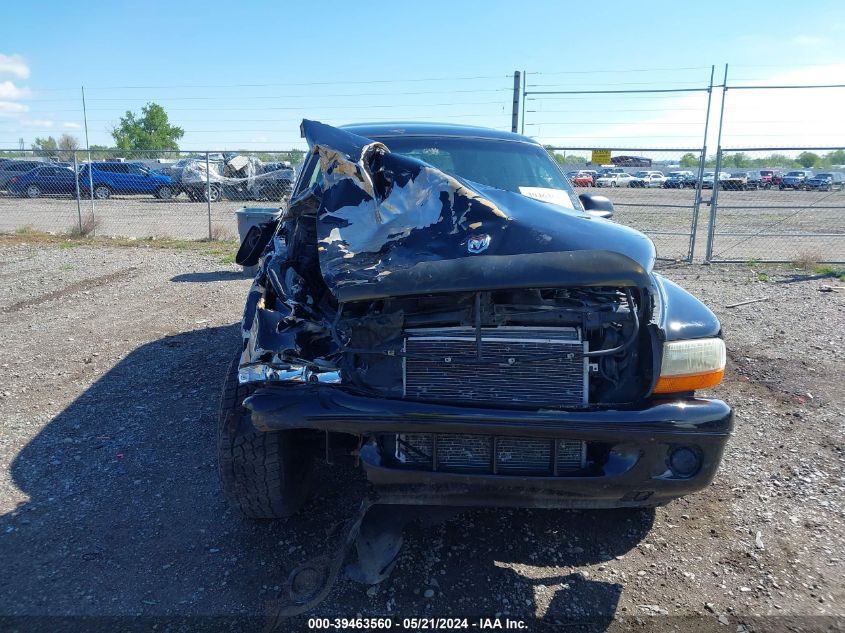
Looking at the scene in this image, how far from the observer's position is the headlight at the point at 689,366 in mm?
2496

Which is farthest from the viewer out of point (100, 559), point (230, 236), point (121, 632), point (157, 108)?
point (157, 108)

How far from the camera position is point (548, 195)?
13.4ft

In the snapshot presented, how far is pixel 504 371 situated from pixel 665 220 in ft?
58.7

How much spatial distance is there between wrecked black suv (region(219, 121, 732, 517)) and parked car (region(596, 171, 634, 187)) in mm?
17049

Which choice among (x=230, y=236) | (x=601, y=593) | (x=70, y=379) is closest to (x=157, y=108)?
(x=230, y=236)

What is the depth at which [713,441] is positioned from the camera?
2.42 metres

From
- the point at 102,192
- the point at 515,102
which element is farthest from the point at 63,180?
the point at 515,102

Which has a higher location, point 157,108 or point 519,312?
point 157,108

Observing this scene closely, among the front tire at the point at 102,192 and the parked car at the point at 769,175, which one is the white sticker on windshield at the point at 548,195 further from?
the front tire at the point at 102,192

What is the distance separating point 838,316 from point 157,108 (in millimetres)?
60011

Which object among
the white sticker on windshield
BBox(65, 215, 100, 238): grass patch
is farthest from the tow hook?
BBox(65, 215, 100, 238): grass patch

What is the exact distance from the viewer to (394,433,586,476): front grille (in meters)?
2.45

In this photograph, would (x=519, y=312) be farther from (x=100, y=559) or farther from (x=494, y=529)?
(x=100, y=559)

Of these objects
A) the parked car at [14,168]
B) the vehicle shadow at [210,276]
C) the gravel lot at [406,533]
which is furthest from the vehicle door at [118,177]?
the gravel lot at [406,533]
